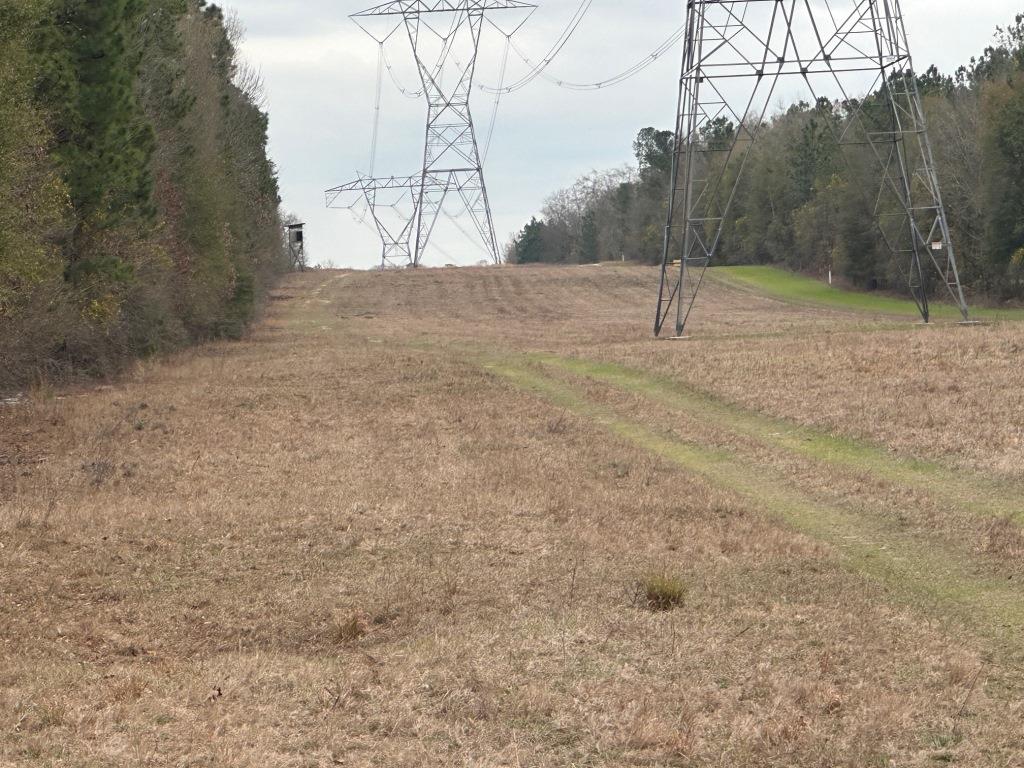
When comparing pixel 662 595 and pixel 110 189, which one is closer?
pixel 662 595

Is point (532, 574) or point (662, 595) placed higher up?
point (662, 595)

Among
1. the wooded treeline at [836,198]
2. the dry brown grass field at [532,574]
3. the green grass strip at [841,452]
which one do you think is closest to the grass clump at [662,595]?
the dry brown grass field at [532,574]

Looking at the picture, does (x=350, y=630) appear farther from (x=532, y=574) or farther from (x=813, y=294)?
(x=813, y=294)

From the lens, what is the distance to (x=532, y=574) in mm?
11125

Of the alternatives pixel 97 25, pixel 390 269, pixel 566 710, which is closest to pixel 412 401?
pixel 97 25

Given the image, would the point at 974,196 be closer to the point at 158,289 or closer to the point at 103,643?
the point at 158,289

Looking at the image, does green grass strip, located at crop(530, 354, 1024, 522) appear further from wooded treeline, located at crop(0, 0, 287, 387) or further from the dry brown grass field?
wooded treeline, located at crop(0, 0, 287, 387)

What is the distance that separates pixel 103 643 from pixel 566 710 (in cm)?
397

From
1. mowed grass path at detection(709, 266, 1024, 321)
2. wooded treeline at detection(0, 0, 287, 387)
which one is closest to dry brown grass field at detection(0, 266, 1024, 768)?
wooded treeline at detection(0, 0, 287, 387)

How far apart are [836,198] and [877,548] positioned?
241ft

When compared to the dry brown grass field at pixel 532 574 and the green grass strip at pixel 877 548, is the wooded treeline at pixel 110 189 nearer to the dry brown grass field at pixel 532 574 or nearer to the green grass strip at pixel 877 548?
the dry brown grass field at pixel 532 574

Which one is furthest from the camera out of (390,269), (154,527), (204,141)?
(390,269)

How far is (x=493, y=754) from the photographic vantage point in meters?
6.86

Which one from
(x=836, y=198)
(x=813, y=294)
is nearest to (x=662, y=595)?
(x=813, y=294)
